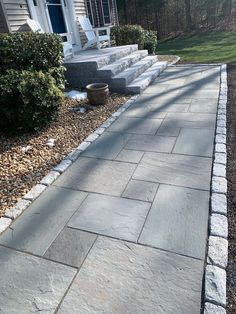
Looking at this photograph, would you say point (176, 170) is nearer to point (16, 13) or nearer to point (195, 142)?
point (195, 142)

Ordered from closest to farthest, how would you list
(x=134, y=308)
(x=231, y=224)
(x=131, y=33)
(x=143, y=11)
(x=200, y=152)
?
(x=134, y=308) → (x=231, y=224) → (x=200, y=152) → (x=131, y=33) → (x=143, y=11)

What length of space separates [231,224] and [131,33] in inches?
Result: 298

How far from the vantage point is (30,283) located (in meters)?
1.52

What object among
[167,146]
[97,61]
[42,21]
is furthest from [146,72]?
[167,146]

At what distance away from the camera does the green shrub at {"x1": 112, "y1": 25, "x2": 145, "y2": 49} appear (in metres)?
7.93

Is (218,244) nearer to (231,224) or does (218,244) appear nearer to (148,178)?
(231,224)

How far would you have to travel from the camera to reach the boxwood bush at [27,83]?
325 centimetres

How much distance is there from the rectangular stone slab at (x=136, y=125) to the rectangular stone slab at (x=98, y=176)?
85 cm

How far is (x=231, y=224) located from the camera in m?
1.80

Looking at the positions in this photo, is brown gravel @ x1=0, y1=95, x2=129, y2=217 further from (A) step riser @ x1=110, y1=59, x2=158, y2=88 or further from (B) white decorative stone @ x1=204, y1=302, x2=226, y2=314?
(B) white decorative stone @ x1=204, y1=302, x2=226, y2=314

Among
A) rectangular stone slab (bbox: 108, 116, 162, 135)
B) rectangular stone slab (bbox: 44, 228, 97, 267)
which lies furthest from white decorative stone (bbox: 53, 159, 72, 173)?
rectangular stone slab (bbox: 108, 116, 162, 135)

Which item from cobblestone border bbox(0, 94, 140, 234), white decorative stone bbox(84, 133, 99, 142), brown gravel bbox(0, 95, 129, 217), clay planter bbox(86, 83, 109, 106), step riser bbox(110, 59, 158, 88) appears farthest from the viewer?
step riser bbox(110, 59, 158, 88)

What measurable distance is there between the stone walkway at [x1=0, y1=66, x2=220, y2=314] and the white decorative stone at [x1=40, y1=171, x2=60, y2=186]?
0.22ft

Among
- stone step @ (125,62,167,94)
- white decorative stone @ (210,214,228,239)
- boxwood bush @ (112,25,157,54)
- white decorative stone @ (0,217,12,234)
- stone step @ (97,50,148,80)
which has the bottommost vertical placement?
white decorative stone @ (210,214,228,239)
